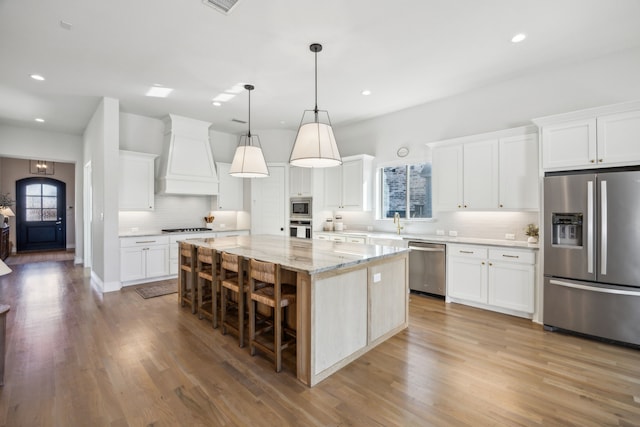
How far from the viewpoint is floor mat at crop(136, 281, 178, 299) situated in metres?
4.59

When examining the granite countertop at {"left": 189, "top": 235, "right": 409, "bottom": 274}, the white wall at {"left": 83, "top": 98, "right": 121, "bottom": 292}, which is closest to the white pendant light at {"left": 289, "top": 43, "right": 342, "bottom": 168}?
the granite countertop at {"left": 189, "top": 235, "right": 409, "bottom": 274}

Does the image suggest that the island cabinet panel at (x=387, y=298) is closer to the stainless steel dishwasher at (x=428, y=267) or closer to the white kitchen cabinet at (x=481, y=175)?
the stainless steel dishwasher at (x=428, y=267)

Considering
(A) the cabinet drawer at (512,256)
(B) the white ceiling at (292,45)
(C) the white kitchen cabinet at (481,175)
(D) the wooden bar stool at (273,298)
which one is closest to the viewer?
(D) the wooden bar stool at (273,298)

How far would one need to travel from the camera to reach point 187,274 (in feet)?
14.3

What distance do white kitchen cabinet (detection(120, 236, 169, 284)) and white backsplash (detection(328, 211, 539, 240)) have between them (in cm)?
399

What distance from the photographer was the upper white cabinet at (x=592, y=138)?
2.95 metres

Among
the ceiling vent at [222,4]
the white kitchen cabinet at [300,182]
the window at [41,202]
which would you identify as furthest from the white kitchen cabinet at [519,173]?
the window at [41,202]

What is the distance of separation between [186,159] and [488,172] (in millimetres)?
5285

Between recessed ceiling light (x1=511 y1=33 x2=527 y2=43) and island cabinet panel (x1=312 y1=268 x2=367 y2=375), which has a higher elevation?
recessed ceiling light (x1=511 y1=33 x2=527 y2=43)

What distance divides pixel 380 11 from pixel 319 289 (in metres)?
2.53

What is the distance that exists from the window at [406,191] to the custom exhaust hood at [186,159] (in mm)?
3579

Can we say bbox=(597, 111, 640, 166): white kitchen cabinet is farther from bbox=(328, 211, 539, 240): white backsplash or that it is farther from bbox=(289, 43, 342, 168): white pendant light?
bbox=(289, 43, 342, 168): white pendant light

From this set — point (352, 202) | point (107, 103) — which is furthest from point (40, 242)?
point (352, 202)

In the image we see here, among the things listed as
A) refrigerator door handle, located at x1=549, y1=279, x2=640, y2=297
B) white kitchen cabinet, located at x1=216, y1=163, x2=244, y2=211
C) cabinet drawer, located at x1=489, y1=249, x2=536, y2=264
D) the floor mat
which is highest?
white kitchen cabinet, located at x1=216, y1=163, x2=244, y2=211
